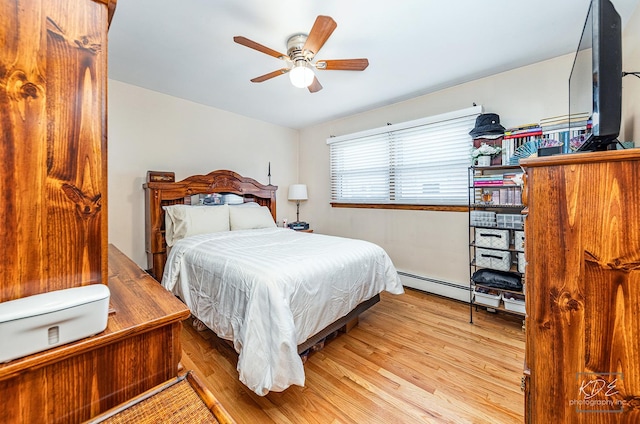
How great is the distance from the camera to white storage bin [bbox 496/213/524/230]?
222cm

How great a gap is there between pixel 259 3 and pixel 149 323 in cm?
188

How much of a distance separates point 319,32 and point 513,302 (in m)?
2.73

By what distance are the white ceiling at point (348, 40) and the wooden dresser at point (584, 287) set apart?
1521 millimetres

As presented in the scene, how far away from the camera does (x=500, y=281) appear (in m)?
2.31

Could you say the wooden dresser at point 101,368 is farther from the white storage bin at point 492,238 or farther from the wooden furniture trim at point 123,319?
the white storage bin at point 492,238

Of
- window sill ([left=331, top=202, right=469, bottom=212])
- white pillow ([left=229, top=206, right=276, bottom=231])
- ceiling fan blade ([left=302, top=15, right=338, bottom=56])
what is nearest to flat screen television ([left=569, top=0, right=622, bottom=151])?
ceiling fan blade ([left=302, top=15, right=338, bottom=56])

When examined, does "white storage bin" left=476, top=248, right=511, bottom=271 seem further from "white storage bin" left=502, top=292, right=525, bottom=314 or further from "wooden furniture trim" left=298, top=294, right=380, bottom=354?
"wooden furniture trim" left=298, top=294, right=380, bottom=354

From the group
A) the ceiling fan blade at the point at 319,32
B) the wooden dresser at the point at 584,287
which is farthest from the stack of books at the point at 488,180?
the ceiling fan blade at the point at 319,32

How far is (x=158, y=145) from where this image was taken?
300cm

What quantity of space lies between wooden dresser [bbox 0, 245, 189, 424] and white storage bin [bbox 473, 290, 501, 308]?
2.69 metres

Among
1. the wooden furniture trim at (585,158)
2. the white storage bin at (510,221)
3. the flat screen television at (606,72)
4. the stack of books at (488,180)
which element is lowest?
the white storage bin at (510,221)

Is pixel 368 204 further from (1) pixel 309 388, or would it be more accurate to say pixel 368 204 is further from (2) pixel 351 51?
(1) pixel 309 388

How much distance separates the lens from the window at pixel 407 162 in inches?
112

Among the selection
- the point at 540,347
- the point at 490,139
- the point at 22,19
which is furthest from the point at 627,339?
the point at 490,139
